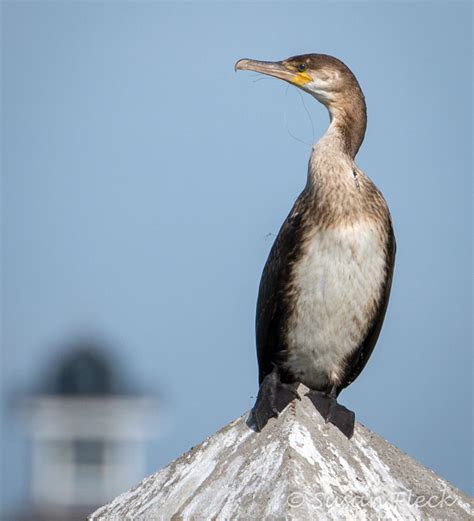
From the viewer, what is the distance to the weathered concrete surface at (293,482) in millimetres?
5906

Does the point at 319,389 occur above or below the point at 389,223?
below

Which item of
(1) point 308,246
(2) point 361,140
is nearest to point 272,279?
(1) point 308,246

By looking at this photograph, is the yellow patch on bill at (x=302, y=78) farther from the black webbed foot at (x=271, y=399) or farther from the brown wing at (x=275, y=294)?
the black webbed foot at (x=271, y=399)

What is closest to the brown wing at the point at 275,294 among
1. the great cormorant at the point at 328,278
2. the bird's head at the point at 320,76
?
the great cormorant at the point at 328,278

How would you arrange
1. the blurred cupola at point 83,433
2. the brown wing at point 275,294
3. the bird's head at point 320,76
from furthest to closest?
the blurred cupola at point 83,433, the bird's head at point 320,76, the brown wing at point 275,294

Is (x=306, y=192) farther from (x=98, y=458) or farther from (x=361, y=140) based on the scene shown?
(x=98, y=458)

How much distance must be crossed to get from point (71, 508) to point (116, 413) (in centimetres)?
689

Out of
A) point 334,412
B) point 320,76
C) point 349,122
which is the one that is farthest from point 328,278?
point 334,412

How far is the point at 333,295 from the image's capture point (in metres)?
8.13

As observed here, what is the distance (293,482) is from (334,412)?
1027mm

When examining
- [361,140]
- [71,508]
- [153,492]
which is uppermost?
[361,140]

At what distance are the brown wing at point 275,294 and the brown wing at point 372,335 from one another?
1.17 feet

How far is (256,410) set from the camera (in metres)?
6.64

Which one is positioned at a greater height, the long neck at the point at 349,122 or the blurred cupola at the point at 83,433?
the long neck at the point at 349,122
